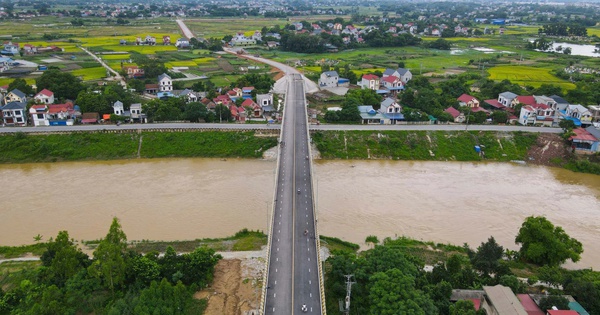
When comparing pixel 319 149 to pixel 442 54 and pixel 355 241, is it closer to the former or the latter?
pixel 355 241

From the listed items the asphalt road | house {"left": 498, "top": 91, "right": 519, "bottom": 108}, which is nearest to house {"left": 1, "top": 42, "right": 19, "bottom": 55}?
the asphalt road

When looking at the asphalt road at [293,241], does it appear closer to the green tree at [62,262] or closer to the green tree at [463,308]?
the green tree at [463,308]

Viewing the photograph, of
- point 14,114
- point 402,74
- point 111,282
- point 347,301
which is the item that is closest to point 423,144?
point 402,74

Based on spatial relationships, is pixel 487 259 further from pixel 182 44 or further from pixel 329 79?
pixel 182 44

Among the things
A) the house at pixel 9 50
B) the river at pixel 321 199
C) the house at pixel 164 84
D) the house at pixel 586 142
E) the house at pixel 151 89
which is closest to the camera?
the river at pixel 321 199

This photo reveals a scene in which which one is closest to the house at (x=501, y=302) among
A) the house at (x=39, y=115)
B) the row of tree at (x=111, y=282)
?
the row of tree at (x=111, y=282)
